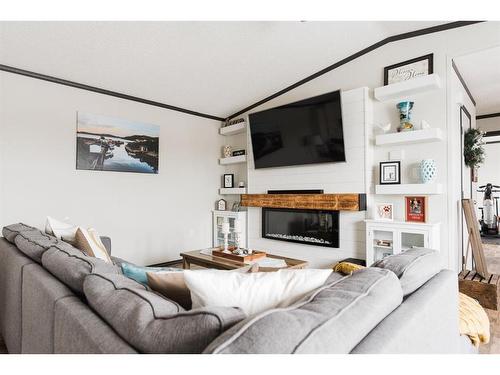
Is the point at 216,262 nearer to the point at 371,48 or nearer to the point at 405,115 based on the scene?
the point at 405,115

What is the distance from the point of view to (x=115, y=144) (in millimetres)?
3990

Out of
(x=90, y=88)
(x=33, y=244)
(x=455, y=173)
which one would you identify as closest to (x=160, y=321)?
(x=33, y=244)

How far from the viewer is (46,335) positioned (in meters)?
1.14

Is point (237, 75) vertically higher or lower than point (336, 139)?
higher

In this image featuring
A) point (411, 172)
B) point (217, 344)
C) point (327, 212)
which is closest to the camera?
point (217, 344)

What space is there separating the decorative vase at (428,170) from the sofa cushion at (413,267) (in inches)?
76.6

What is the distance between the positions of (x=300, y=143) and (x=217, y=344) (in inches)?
145

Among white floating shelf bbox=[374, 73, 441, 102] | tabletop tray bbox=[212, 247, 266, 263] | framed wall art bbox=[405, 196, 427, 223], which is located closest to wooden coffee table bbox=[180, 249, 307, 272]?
tabletop tray bbox=[212, 247, 266, 263]

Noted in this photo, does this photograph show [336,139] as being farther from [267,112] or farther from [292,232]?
[292,232]

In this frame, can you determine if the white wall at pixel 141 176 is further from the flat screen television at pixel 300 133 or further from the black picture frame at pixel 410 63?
the flat screen television at pixel 300 133

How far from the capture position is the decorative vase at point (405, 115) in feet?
10.9
